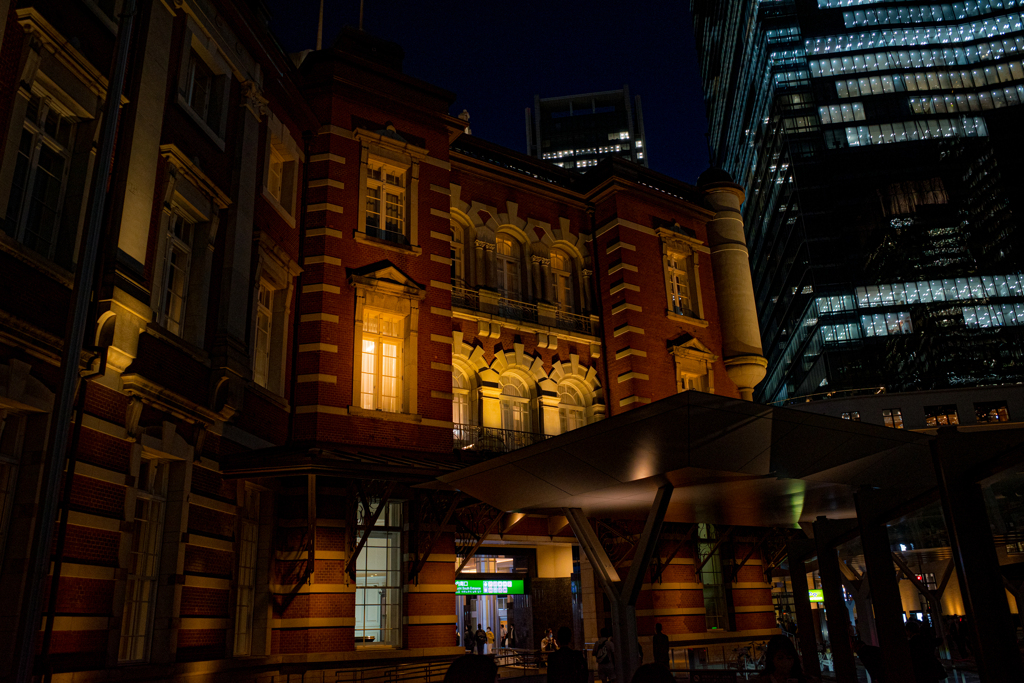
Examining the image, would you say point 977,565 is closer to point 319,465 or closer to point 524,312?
point 319,465

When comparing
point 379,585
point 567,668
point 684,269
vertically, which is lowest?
point 567,668

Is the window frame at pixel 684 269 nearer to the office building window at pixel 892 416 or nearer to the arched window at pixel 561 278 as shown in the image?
the arched window at pixel 561 278

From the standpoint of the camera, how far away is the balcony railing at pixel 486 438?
2162cm

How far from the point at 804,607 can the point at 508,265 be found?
1400 cm

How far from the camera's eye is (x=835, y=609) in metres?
12.8

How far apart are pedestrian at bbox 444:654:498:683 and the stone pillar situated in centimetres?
2230

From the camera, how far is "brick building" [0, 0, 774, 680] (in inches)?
438

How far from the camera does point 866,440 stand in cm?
1166

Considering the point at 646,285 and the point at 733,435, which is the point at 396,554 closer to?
the point at 733,435

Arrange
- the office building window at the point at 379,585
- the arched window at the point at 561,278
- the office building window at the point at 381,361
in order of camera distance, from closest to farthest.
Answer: the office building window at the point at 379,585
the office building window at the point at 381,361
the arched window at the point at 561,278

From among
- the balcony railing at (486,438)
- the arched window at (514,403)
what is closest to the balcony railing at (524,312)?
the arched window at (514,403)

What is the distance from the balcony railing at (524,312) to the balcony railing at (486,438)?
→ 11.7 feet

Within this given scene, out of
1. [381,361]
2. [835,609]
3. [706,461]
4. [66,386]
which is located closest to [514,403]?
[381,361]

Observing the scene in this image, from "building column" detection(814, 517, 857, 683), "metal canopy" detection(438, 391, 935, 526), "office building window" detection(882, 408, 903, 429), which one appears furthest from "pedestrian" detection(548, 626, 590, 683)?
"office building window" detection(882, 408, 903, 429)
